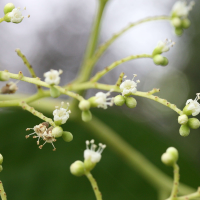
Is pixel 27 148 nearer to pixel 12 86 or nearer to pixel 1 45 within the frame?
pixel 12 86

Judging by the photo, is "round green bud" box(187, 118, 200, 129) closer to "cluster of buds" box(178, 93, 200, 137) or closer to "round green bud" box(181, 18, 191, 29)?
"cluster of buds" box(178, 93, 200, 137)

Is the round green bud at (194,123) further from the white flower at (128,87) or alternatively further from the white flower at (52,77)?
the white flower at (52,77)

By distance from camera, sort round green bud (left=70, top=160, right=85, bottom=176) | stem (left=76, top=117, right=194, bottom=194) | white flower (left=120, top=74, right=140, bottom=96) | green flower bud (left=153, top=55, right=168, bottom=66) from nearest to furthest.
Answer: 1. round green bud (left=70, top=160, right=85, bottom=176)
2. white flower (left=120, top=74, right=140, bottom=96)
3. green flower bud (left=153, top=55, right=168, bottom=66)
4. stem (left=76, top=117, right=194, bottom=194)

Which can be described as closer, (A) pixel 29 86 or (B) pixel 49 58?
(A) pixel 29 86

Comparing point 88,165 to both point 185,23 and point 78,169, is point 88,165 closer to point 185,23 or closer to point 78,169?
point 78,169

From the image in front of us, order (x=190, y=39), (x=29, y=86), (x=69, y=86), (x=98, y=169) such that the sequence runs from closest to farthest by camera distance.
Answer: (x=69, y=86) < (x=98, y=169) < (x=29, y=86) < (x=190, y=39)

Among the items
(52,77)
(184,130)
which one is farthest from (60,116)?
(184,130)

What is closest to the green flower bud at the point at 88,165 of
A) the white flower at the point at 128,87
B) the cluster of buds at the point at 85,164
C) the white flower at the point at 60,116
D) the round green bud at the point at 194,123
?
the cluster of buds at the point at 85,164

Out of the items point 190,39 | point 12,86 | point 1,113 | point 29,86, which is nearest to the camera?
point 12,86

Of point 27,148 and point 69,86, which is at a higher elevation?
point 27,148

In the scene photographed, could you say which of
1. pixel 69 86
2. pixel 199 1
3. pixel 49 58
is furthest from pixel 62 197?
pixel 199 1

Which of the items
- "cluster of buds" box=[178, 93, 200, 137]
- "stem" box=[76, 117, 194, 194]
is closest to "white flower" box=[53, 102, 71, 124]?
"cluster of buds" box=[178, 93, 200, 137]
